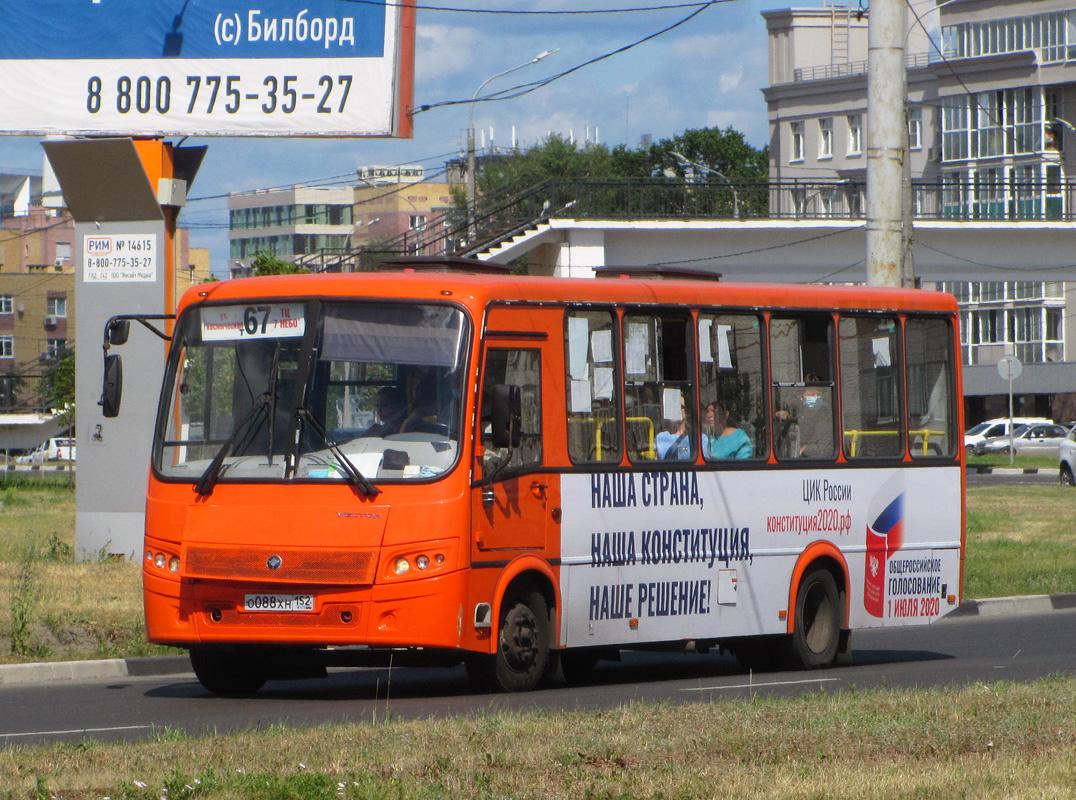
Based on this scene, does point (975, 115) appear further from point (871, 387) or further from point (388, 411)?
point (388, 411)

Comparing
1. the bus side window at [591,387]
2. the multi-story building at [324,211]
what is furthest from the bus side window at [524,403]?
the multi-story building at [324,211]

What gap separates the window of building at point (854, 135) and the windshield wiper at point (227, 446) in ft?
278

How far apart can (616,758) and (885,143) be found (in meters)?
10.8

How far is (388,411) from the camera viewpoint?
11.2 meters

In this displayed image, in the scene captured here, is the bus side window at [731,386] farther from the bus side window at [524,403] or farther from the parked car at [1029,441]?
the parked car at [1029,441]

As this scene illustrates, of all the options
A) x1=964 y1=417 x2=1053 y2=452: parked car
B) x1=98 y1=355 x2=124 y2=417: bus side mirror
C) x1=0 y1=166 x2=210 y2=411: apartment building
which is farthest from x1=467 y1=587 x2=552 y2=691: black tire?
x1=0 y1=166 x2=210 y2=411: apartment building

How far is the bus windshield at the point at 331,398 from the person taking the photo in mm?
11156

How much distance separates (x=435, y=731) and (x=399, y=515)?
8.40 ft

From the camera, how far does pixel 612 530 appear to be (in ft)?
40.1

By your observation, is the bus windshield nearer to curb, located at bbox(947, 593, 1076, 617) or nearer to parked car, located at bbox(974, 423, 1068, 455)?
curb, located at bbox(947, 593, 1076, 617)

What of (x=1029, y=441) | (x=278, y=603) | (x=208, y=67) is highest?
(x=208, y=67)

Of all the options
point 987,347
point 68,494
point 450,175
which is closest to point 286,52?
point 68,494

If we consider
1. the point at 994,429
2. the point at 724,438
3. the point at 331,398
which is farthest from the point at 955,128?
the point at 331,398

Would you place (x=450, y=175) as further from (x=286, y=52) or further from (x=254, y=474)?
(x=254, y=474)
